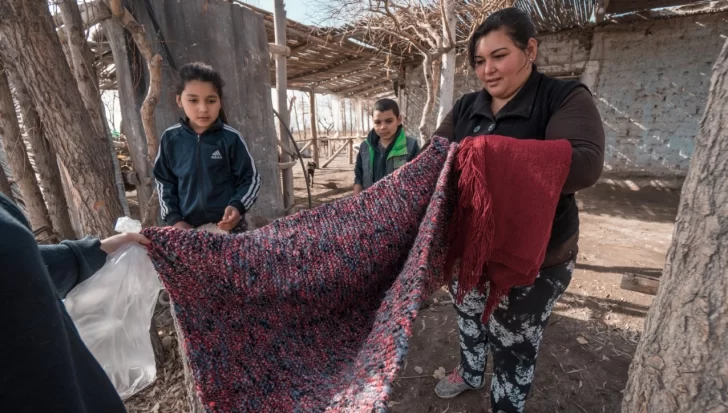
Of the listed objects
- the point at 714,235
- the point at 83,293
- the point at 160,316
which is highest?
the point at 714,235

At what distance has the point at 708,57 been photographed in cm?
507

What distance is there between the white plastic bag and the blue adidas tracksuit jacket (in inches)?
33.7

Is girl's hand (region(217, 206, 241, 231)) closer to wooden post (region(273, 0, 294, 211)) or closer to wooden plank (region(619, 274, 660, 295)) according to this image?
wooden post (region(273, 0, 294, 211))

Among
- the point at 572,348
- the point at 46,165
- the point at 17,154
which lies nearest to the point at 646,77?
the point at 572,348

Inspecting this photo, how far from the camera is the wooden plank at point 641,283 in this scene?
8.92 ft

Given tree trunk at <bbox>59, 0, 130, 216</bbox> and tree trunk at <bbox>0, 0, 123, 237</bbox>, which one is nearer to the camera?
tree trunk at <bbox>0, 0, 123, 237</bbox>

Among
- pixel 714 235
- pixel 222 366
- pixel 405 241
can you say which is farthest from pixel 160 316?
pixel 714 235

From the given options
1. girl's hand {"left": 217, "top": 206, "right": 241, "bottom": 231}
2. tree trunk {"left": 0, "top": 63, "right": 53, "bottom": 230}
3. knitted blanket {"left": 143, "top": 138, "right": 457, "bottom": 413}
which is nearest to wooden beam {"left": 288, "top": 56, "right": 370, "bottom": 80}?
tree trunk {"left": 0, "top": 63, "right": 53, "bottom": 230}

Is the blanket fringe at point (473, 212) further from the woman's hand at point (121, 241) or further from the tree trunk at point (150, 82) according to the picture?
the tree trunk at point (150, 82)

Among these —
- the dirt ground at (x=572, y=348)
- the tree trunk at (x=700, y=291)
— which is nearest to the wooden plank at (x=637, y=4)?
the dirt ground at (x=572, y=348)

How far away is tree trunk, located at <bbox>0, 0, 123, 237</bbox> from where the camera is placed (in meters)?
1.69

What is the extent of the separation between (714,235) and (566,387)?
1601mm

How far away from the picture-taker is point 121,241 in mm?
876

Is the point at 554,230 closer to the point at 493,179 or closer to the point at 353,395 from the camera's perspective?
the point at 493,179
